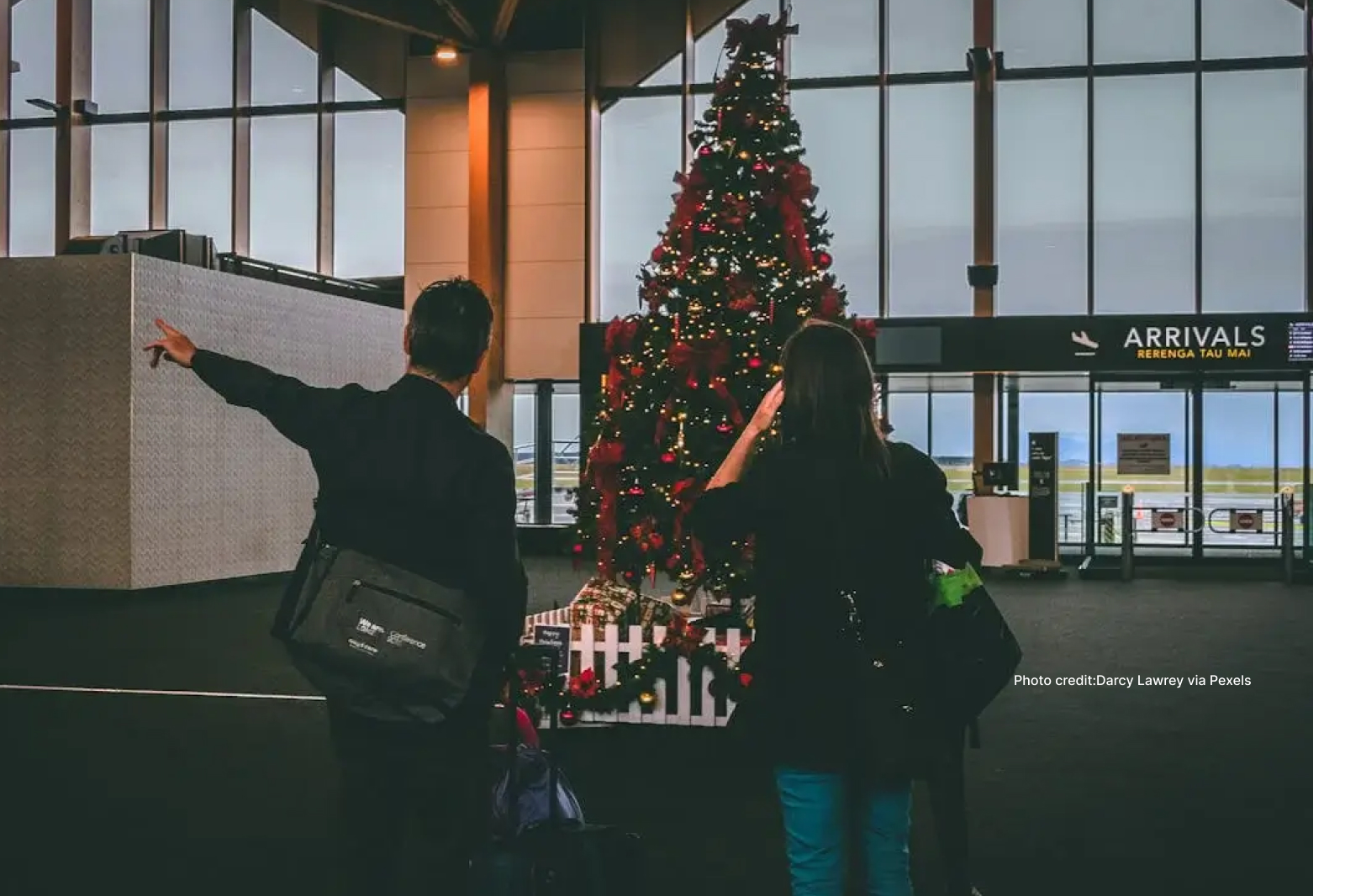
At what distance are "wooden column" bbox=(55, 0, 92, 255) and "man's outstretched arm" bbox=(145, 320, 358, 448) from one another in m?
18.8

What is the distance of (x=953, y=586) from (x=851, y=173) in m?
14.2

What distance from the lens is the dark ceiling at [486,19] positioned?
15633 millimetres

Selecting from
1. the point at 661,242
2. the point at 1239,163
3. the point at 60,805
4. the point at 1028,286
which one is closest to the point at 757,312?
the point at 661,242

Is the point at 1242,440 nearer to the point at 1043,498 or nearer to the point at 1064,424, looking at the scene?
the point at 1064,424

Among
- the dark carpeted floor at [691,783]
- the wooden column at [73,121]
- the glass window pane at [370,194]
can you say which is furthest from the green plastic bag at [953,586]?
the wooden column at [73,121]

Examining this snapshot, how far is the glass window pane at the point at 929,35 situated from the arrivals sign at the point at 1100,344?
3.68m

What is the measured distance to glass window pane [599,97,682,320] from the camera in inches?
661

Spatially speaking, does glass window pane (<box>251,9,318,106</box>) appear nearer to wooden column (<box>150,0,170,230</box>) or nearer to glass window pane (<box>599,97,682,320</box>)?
wooden column (<box>150,0,170,230</box>)

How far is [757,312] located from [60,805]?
3.22m

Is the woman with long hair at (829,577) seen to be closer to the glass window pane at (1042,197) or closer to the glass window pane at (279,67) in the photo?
the glass window pane at (1042,197)

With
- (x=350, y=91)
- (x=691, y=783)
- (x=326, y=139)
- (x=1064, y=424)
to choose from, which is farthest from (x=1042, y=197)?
(x=691, y=783)

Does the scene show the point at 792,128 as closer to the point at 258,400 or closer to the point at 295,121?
the point at 258,400

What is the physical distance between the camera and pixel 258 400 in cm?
210

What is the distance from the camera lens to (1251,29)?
15258 mm
